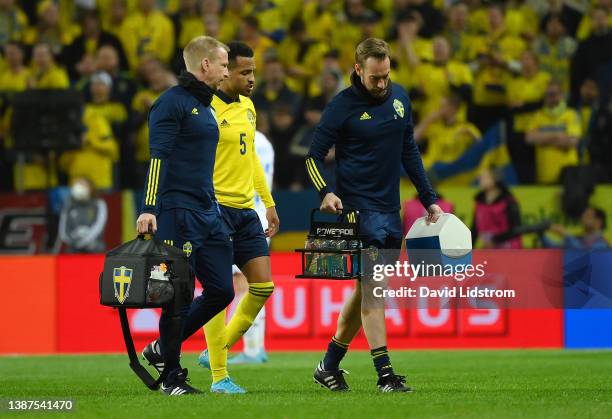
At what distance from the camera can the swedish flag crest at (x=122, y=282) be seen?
9047 mm

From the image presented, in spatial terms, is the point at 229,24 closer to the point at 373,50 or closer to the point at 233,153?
the point at 233,153

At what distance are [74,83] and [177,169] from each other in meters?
11.4

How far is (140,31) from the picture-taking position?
68.4ft

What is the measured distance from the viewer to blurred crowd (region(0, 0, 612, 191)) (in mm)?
17953

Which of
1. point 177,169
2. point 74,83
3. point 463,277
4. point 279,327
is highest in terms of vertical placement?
point 74,83

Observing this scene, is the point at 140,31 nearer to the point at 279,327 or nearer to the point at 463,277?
the point at 279,327

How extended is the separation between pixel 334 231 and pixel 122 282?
1.54 metres

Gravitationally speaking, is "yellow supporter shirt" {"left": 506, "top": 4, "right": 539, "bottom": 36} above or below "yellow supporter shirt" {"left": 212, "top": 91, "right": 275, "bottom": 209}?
above

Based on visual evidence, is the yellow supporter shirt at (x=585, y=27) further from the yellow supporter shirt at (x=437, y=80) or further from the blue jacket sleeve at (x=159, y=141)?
the blue jacket sleeve at (x=159, y=141)

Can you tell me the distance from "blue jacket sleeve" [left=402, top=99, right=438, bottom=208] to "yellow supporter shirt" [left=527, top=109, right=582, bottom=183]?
299 inches

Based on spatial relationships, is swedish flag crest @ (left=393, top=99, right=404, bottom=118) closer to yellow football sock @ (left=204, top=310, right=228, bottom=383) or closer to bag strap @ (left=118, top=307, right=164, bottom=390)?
yellow football sock @ (left=204, top=310, right=228, bottom=383)

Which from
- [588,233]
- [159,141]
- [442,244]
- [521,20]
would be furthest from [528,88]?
[159,141]

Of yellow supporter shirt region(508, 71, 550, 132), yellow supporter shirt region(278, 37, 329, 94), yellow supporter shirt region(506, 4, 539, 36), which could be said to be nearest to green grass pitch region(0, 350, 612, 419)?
yellow supporter shirt region(508, 71, 550, 132)

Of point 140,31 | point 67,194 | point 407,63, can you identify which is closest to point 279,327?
point 67,194
